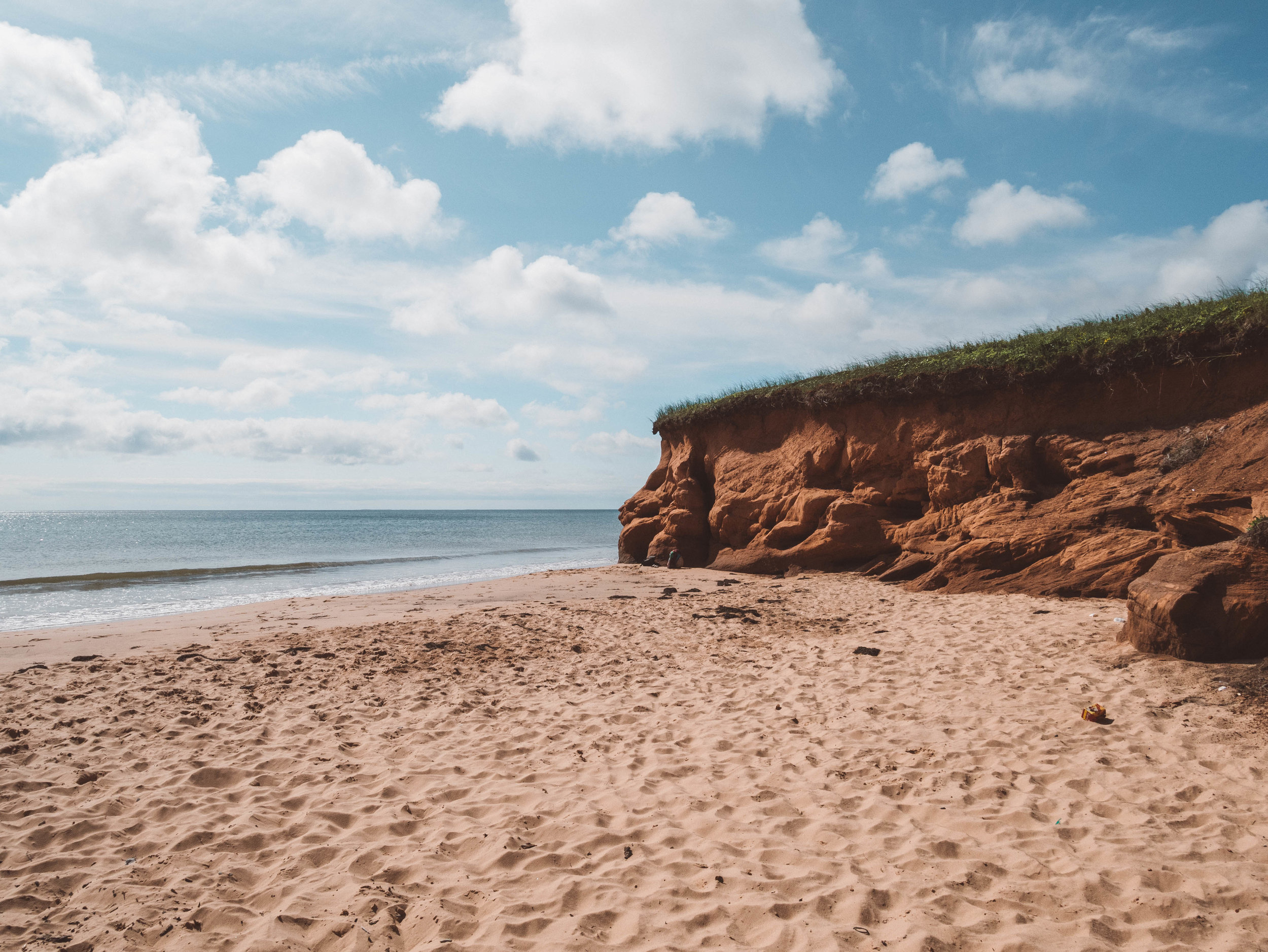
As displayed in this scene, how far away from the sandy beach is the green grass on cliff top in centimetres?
548

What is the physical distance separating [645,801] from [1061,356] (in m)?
11.6

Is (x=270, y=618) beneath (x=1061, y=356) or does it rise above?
beneath

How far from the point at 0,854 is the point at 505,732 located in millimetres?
3241

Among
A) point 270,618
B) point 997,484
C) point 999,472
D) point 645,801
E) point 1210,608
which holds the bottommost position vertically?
point 645,801

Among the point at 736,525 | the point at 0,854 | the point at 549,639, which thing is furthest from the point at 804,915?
the point at 736,525

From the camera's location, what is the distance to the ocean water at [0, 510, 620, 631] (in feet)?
52.0

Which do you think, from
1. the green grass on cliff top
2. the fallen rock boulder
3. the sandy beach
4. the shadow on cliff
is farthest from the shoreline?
the fallen rock boulder

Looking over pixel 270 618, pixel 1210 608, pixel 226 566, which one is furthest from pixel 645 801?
pixel 226 566

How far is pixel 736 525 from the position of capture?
55.9ft

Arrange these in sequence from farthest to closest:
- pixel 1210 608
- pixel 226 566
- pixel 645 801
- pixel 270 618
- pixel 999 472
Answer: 1. pixel 226 566
2. pixel 999 472
3. pixel 270 618
4. pixel 1210 608
5. pixel 645 801

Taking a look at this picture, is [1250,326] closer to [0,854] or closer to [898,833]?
[898,833]

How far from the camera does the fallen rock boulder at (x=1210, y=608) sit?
604 cm

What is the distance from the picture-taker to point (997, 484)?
12.5 m

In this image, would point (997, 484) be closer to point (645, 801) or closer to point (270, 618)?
point (645, 801)
